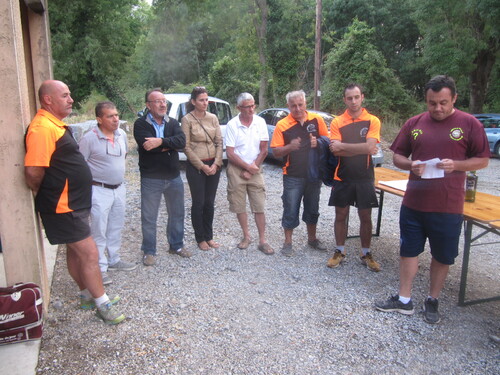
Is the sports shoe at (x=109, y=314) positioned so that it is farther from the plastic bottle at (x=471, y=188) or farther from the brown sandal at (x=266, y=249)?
the plastic bottle at (x=471, y=188)

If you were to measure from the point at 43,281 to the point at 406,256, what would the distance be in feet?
9.83

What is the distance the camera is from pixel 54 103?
9.79ft

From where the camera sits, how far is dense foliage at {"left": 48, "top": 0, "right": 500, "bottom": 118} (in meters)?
18.8

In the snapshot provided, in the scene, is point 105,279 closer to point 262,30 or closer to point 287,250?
point 287,250

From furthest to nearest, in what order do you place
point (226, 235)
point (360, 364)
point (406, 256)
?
point (226, 235)
point (406, 256)
point (360, 364)

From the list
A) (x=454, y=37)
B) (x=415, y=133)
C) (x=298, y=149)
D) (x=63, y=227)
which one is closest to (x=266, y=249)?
(x=298, y=149)

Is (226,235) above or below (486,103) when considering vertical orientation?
below

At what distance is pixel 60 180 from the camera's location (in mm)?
2900

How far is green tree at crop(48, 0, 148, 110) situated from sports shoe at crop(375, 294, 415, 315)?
22.5 m

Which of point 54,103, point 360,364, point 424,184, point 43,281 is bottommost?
point 360,364

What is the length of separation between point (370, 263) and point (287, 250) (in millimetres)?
947

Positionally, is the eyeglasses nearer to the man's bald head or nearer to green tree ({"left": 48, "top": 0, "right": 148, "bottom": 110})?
the man's bald head

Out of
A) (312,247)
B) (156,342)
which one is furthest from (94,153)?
(312,247)

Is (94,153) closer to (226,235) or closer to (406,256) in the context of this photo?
(226,235)
